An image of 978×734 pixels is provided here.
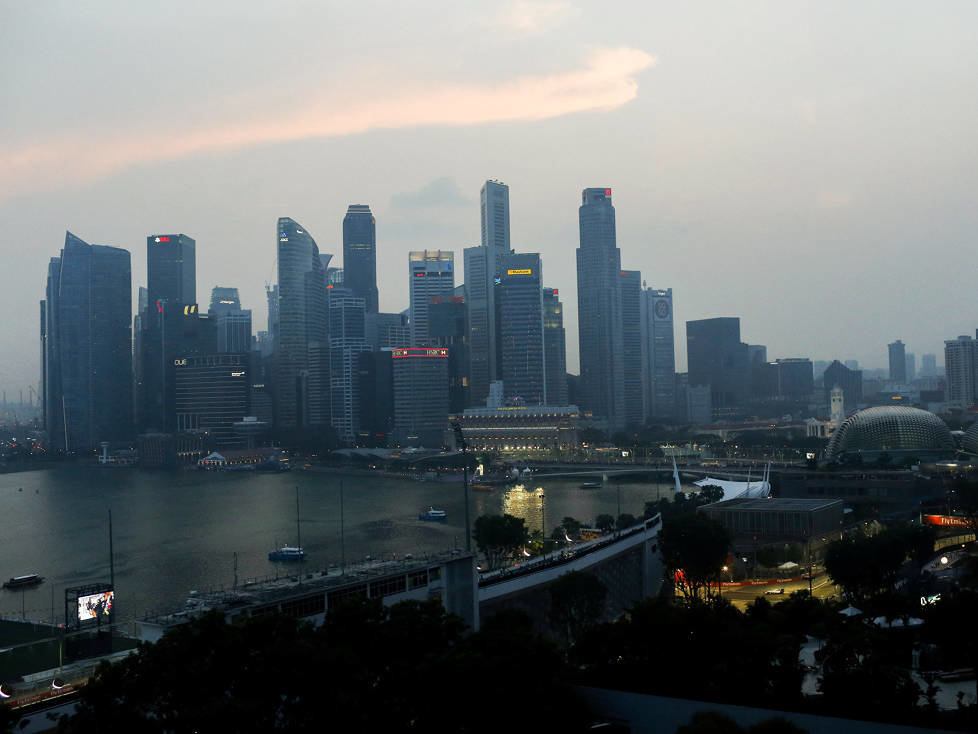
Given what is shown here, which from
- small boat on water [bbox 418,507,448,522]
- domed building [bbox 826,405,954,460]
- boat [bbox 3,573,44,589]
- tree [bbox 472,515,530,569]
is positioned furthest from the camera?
domed building [bbox 826,405,954,460]

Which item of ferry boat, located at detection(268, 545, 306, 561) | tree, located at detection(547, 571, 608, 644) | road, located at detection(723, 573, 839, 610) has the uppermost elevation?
tree, located at detection(547, 571, 608, 644)

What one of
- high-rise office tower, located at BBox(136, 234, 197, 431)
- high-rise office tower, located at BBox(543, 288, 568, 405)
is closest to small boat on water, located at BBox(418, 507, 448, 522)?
high-rise office tower, located at BBox(543, 288, 568, 405)

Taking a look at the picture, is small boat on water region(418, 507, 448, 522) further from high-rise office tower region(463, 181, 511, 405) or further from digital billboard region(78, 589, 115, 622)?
high-rise office tower region(463, 181, 511, 405)

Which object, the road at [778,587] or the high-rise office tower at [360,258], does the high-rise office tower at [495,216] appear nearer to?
the high-rise office tower at [360,258]

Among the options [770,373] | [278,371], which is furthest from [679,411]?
[278,371]

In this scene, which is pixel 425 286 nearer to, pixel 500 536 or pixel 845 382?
pixel 845 382

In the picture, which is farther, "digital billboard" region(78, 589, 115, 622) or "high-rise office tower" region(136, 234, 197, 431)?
"high-rise office tower" region(136, 234, 197, 431)
